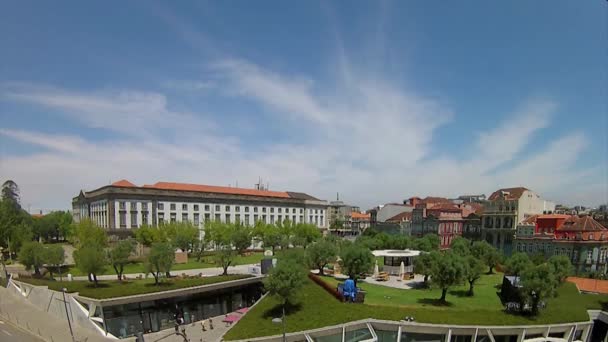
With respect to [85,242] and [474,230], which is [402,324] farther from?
[474,230]

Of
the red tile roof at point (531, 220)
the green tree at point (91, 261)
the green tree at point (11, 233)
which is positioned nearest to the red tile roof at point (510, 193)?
the red tile roof at point (531, 220)

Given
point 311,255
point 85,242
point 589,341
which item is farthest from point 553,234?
point 85,242

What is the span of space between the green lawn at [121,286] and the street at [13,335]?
12.5 ft

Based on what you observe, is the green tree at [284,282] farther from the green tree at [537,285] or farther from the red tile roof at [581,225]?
the red tile roof at [581,225]

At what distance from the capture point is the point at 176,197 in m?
72.7

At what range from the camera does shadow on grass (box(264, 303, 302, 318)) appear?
27281mm

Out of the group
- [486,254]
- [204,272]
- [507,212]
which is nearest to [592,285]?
[486,254]

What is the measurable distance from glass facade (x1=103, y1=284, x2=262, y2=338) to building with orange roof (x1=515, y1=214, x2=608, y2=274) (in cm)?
4018

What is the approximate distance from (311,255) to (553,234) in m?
35.4

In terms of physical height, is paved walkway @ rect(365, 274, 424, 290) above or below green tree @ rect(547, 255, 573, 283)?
below

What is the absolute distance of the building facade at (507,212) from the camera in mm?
56750

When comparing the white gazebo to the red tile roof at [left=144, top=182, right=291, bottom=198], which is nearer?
the white gazebo

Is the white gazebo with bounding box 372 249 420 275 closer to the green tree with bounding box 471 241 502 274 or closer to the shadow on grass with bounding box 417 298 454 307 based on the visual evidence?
the green tree with bounding box 471 241 502 274

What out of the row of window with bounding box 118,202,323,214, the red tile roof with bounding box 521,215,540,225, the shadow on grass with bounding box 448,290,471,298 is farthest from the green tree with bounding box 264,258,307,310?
the row of window with bounding box 118,202,323,214
